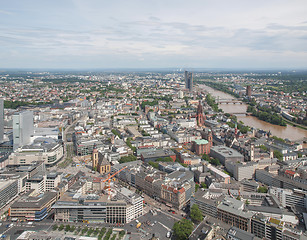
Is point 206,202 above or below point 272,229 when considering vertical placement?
above

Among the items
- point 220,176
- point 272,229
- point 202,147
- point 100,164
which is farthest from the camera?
point 202,147

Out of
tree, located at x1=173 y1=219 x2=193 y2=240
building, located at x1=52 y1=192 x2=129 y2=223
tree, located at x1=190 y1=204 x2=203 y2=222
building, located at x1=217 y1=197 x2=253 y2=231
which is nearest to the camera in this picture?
tree, located at x1=173 y1=219 x2=193 y2=240

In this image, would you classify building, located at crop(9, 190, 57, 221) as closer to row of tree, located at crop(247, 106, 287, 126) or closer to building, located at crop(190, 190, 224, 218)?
building, located at crop(190, 190, 224, 218)

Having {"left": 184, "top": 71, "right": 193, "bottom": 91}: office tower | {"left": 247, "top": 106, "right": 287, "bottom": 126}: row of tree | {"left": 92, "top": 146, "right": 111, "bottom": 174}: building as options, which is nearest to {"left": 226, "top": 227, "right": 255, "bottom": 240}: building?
{"left": 92, "top": 146, "right": 111, "bottom": 174}: building

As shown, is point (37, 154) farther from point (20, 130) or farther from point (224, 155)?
point (224, 155)

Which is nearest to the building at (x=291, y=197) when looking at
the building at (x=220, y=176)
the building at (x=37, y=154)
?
the building at (x=220, y=176)

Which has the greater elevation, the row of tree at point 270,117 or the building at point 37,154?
the row of tree at point 270,117

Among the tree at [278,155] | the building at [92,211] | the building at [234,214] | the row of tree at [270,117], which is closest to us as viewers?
the building at [234,214]

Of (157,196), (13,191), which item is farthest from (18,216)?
(157,196)

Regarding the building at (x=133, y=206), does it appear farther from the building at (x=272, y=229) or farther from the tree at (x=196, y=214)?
the building at (x=272, y=229)

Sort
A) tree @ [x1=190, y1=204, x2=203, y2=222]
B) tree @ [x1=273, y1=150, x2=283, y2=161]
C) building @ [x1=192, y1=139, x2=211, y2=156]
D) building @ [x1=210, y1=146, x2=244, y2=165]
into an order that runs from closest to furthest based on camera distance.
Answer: tree @ [x1=190, y1=204, x2=203, y2=222] < building @ [x1=210, y1=146, x2=244, y2=165] < tree @ [x1=273, y1=150, x2=283, y2=161] < building @ [x1=192, y1=139, x2=211, y2=156]

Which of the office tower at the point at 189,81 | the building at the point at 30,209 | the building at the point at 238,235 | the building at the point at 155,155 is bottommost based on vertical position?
the building at the point at 30,209

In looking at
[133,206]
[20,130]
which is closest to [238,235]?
[133,206]
